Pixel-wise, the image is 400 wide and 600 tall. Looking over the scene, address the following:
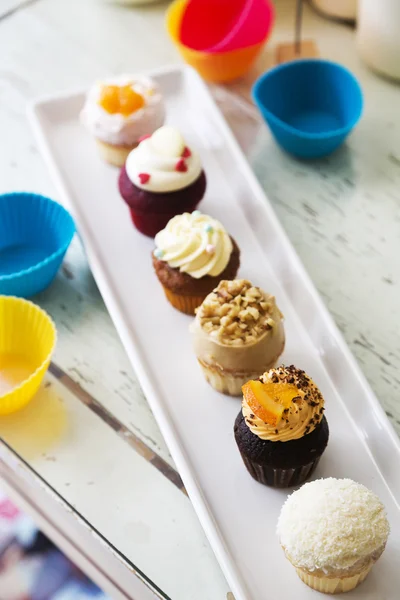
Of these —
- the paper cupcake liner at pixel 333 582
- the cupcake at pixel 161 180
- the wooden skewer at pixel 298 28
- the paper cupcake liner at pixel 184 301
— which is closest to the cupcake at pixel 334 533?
the paper cupcake liner at pixel 333 582


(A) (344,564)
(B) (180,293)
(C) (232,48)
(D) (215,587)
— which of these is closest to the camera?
(A) (344,564)

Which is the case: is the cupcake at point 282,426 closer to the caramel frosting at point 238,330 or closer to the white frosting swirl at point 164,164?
the caramel frosting at point 238,330

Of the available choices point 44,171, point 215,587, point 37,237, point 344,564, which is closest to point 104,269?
point 37,237

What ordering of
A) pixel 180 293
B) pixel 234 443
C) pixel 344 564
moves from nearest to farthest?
pixel 344 564
pixel 234 443
pixel 180 293

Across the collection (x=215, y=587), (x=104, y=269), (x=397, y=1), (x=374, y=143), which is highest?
(x=397, y=1)

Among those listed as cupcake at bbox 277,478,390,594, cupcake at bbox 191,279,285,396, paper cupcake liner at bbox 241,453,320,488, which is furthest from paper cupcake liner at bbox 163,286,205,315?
cupcake at bbox 277,478,390,594

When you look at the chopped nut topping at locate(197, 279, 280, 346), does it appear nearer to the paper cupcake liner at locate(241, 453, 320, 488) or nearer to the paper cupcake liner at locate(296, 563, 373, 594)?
the paper cupcake liner at locate(241, 453, 320, 488)

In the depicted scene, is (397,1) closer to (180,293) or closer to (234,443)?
(180,293)
